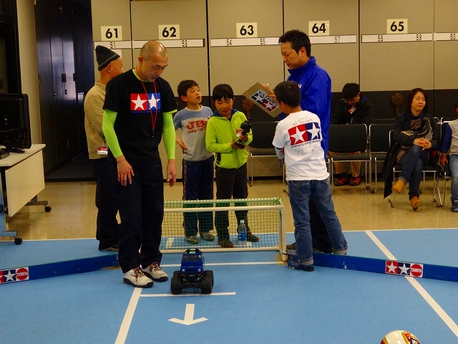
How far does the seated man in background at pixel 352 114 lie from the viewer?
8.34 m

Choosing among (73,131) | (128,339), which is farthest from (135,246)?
(73,131)

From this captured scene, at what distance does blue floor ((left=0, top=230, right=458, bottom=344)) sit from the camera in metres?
A: 3.45

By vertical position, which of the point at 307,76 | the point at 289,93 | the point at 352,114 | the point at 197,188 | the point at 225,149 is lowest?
the point at 197,188

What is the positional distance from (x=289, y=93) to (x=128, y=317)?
1826 millimetres

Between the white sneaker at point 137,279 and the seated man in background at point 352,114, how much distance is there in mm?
4489

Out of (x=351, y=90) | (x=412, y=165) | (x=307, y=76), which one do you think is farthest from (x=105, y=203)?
(x=351, y=90)

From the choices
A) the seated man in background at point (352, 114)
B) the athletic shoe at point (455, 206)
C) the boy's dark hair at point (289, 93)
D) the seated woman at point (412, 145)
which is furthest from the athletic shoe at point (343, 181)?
the boy's dark hair at point (289, 93)

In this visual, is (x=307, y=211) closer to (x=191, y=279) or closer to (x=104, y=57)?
(x=191, y=279)

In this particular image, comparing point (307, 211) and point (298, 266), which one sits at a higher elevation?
point (307, 211)

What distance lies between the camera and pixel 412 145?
6.96 meters

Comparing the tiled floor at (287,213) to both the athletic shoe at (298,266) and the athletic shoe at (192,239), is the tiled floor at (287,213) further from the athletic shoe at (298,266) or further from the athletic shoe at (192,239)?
the athletic shoe at (298,266)

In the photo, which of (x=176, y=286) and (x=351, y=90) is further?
(x=351, y=90)

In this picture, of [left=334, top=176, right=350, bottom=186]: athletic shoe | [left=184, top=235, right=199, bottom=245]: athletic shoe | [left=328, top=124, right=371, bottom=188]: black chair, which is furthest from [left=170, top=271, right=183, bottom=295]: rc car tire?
[left=334, top=176, right=350, bottom=186]: athletic shoe

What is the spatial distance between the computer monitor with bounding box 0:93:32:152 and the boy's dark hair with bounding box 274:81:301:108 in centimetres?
294
